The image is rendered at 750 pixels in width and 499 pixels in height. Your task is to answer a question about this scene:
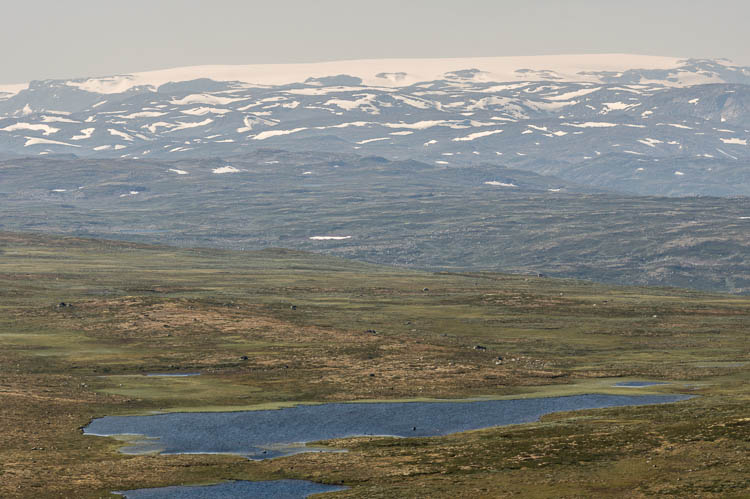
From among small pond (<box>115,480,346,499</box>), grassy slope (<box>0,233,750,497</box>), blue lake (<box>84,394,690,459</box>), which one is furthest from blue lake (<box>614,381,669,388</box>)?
small pond (<box>115,480,346,499</box>)

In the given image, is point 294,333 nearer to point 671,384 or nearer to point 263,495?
point 671,384

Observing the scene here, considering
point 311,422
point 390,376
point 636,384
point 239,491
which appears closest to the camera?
point 239,491

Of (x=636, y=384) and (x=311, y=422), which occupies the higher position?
(x=311, y=422)

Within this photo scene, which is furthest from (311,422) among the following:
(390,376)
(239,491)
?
(390,376)

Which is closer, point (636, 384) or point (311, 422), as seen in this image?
point (311, 422)

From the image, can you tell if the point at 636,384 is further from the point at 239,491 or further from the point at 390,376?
the point at 239,491

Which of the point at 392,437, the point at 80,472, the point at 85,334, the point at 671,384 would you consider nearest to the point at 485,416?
the point at 392,437

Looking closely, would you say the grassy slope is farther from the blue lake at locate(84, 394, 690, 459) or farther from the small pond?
the blue lake at locate(84, 394, 690, 459)
